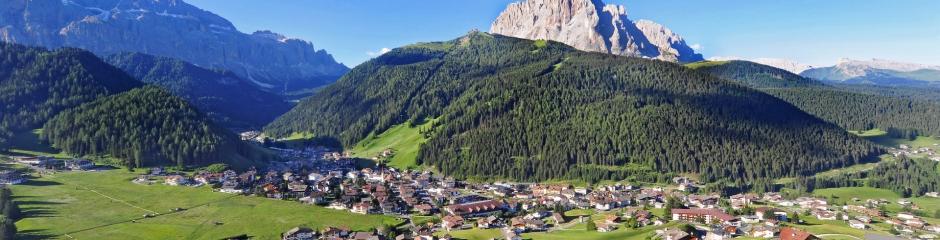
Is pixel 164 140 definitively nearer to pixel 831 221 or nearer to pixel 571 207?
pixel 571 207

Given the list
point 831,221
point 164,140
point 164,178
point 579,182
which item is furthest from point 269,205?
point 831,221

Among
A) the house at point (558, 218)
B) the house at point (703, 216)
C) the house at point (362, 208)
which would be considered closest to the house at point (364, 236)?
the house at point (362, 208)

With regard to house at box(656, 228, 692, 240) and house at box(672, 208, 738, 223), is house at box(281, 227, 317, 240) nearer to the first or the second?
house at box(656, 228, 692, 240)

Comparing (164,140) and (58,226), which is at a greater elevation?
(164,140)

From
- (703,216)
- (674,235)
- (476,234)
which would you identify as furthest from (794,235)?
(476,234)

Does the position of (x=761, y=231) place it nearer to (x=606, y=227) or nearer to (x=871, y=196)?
(x=606, y=227)

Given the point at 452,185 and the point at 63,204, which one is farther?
the point at 452,185
